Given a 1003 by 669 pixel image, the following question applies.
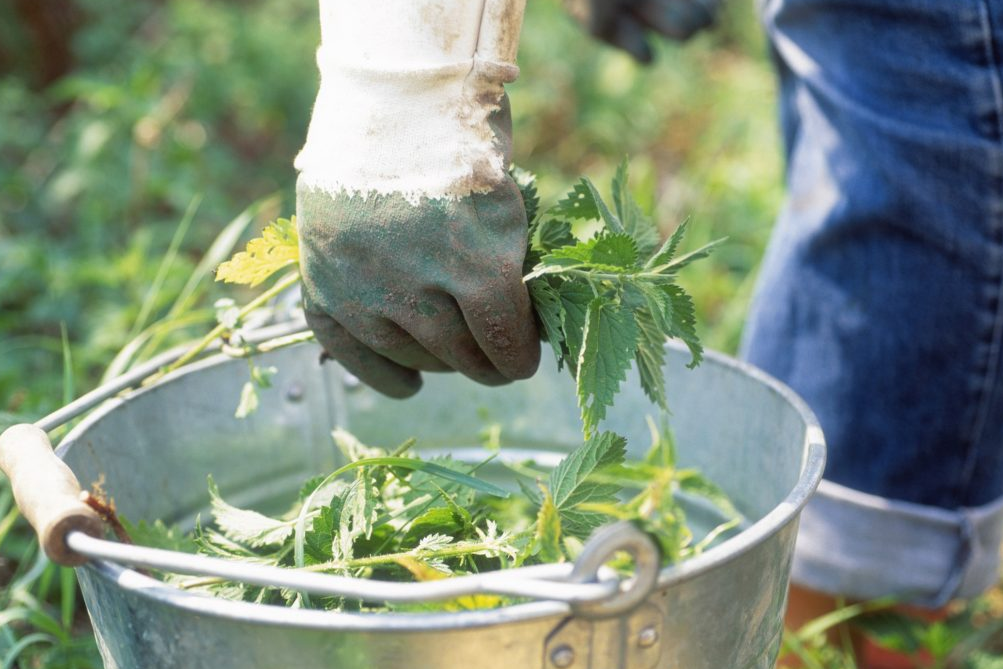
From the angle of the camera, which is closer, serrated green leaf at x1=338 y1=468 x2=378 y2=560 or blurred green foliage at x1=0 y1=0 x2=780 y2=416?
serrated green leaf at x1=338 y1=468 x2=378 y2=560

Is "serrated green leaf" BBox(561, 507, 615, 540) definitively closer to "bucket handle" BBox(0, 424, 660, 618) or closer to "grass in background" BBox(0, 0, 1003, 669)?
"bucket handle" BBox(0, 424, 660, 618)

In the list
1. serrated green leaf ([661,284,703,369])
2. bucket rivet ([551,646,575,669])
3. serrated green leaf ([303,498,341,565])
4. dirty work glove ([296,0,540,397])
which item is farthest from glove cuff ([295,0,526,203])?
bucket rivet ([551,646,575,669])

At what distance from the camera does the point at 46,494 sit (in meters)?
0.95

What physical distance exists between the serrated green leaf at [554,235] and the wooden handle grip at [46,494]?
21.6 inches

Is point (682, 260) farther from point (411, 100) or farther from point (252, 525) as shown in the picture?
point (252, 525)

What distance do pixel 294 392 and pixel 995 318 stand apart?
3.40ft

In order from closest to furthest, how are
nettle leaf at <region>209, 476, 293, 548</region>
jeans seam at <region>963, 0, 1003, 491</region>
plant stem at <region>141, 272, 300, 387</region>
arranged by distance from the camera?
1. nettle leaf at <region>209, 476, 293, 548</region>
2. plant stem at <region>141, 272, 300, 387</region>
3. jeans seam at <region>963, 0, 1003, 491</region>

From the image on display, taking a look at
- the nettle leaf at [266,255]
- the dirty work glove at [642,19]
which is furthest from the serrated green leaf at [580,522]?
the dirty work glove at [642,19]

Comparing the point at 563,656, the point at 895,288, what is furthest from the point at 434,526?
the point at 895,288

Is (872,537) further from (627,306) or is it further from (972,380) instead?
(627,306)

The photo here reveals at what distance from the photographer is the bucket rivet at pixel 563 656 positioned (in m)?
0.89

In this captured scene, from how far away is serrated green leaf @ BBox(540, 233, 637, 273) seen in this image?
1.05 m

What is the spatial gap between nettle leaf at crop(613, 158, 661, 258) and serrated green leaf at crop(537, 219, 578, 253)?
79 mm

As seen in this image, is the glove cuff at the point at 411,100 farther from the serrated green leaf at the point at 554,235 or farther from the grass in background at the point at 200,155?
the grass in background at the point at 200,155
